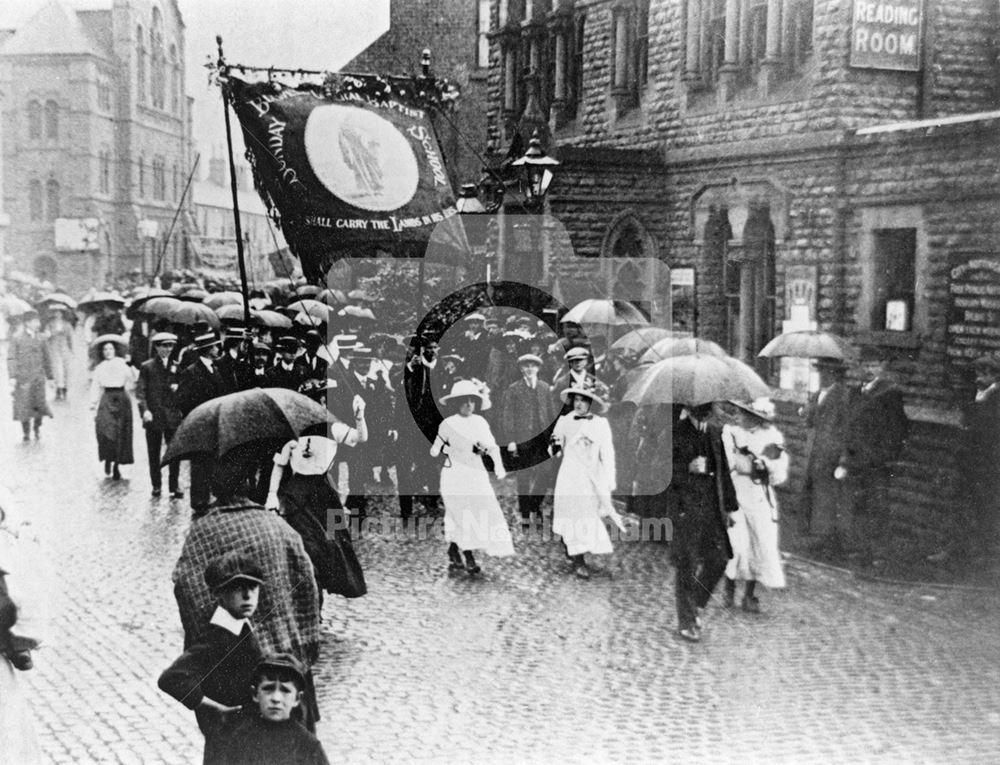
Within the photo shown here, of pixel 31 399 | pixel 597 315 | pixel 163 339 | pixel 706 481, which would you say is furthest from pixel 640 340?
pixel 31 399

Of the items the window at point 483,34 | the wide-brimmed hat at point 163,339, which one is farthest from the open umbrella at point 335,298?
→ the window at point 483,34

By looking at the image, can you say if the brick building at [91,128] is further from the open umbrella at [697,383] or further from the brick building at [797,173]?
the brick building at [797,173]

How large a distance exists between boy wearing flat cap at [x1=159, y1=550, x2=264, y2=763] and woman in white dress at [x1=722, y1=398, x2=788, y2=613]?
4967 mm

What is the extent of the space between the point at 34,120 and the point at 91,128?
590mm

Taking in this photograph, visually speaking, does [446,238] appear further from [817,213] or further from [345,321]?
[817,213]

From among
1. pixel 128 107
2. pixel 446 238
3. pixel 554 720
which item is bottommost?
pixel 554 720

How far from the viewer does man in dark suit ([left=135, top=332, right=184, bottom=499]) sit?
1290 cm

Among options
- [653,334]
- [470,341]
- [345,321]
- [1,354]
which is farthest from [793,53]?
[1,354]

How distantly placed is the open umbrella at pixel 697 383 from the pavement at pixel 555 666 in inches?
67.9

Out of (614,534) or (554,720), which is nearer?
(554,720)

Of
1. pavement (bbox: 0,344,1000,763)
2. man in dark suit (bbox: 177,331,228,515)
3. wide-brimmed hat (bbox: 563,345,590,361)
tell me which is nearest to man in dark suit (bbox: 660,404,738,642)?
pavement (bbox: 0,344,1000,763)

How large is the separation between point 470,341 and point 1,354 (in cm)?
531

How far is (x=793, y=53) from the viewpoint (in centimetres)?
1516

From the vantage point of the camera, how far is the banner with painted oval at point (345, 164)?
41.1ft
